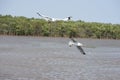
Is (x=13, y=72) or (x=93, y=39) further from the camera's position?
(x=93, y=39)

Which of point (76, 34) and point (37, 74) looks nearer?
point (37, 74)

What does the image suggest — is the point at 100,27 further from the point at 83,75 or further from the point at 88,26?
the point at 83,75

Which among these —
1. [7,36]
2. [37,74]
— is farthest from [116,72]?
[7,36]

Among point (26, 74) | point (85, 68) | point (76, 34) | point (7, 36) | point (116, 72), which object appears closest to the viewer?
point (26, 74)

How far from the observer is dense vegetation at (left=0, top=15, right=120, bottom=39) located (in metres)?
60.5

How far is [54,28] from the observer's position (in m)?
61.5

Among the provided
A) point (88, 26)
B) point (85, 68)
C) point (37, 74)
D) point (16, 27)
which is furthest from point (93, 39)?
point (37, 74)

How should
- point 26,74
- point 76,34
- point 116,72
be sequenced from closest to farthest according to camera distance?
point 26,74 → point 116,72 → point 76,34

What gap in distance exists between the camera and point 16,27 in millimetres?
59969

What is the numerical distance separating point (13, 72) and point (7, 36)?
34.8 m

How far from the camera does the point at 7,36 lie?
5834 cm

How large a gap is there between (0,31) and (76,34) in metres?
8.56

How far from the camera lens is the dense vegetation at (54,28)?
60.5m

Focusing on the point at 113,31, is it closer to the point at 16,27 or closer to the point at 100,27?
the point at 100,27
